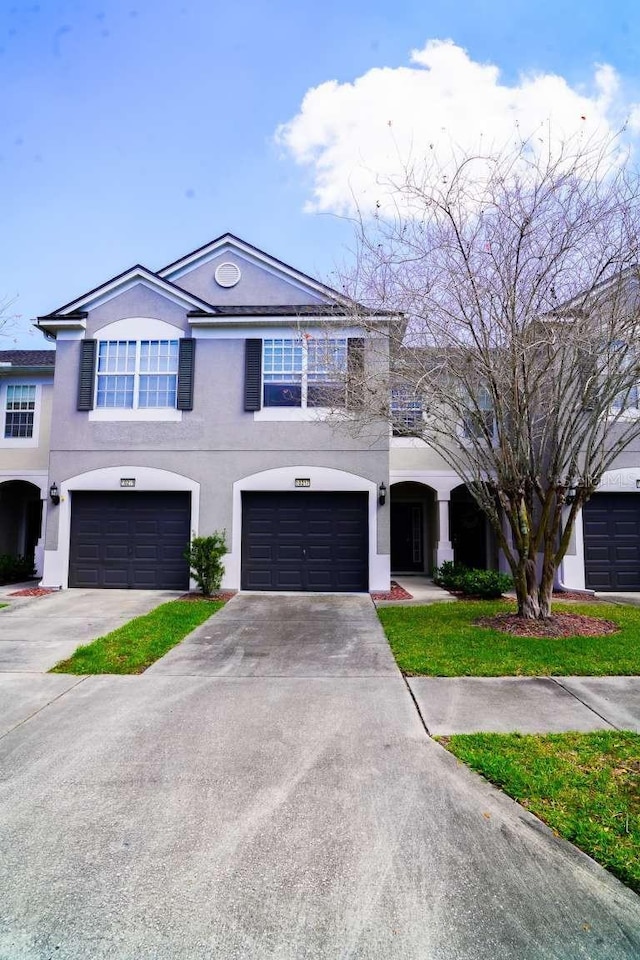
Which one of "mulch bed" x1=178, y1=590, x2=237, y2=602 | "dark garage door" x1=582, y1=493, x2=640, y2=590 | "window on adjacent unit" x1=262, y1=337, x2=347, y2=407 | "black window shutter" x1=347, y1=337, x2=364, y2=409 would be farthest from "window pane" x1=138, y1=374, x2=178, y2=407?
"dark garage door" x1=582, y1=493, x2=640, y2=590

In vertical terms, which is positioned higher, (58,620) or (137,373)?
(137,373)

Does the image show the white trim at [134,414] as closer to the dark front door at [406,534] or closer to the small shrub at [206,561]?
the small shrub at [206,561]

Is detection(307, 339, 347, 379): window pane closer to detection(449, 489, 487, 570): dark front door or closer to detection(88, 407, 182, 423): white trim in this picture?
detection(88, 407, 182, 423): white trim

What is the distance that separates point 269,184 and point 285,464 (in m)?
6.00

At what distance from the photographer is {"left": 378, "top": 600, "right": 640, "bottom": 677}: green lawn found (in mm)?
6336

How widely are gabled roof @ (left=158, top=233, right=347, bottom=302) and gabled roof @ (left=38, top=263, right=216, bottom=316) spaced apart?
3.95 feet

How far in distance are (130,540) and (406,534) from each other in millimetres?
9529

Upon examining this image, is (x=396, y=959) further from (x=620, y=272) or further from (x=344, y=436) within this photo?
(x=344, y=436)

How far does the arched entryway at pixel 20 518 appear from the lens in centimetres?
1702

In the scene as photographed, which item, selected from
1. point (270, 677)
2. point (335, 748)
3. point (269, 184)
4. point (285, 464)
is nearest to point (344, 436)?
point (285, 464)

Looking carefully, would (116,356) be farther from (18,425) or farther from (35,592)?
(35,592)

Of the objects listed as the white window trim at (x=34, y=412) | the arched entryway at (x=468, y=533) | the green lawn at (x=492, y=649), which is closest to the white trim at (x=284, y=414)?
the green lawn at (x=492, y=649)

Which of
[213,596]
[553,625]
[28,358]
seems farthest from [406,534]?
[28,358]

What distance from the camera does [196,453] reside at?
42.2ft
